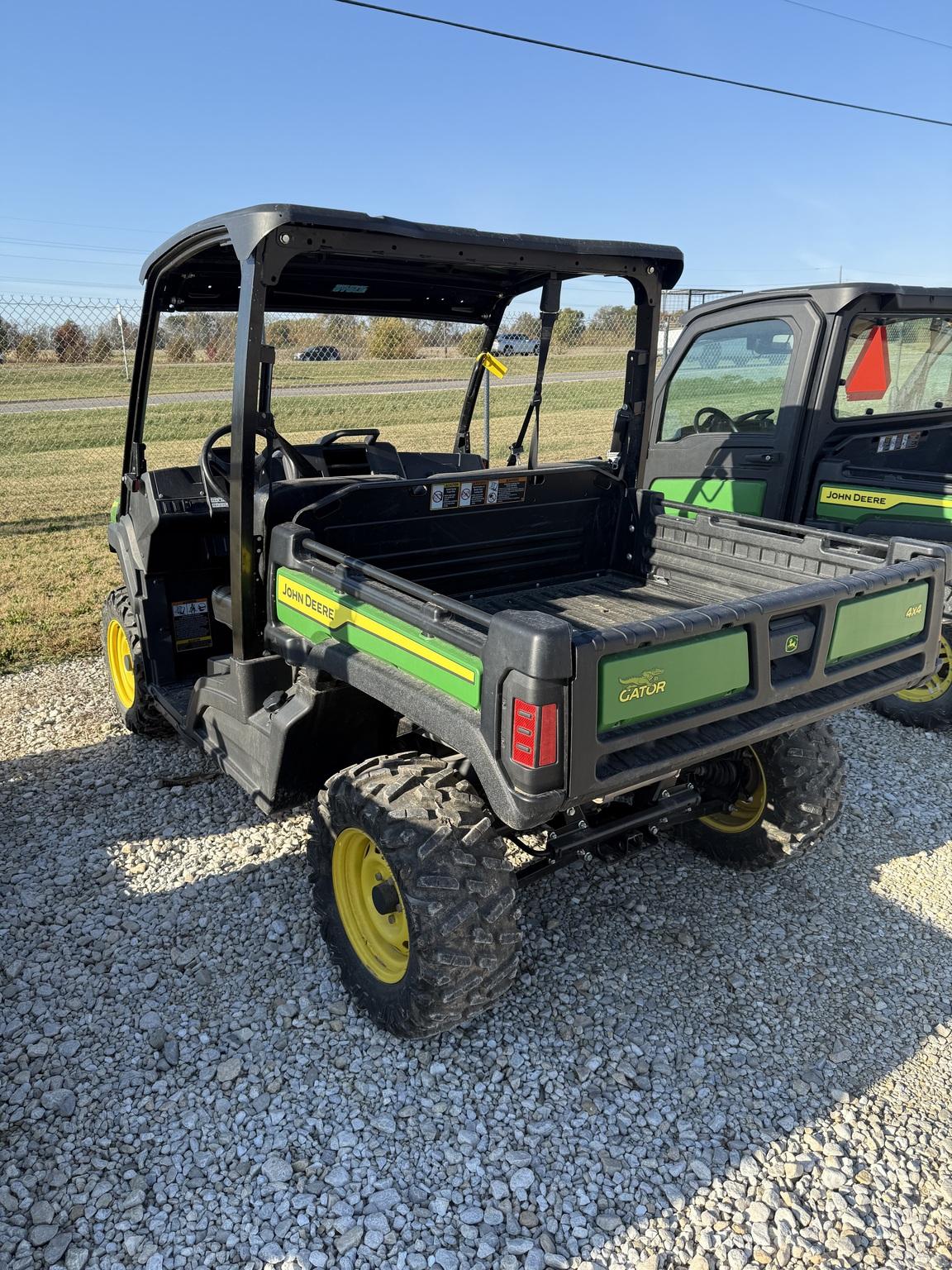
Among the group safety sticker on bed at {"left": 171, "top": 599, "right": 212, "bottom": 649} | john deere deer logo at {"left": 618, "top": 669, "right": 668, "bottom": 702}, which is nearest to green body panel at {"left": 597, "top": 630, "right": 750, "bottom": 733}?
john deere deer logo at {"left": 618, "top": 669, "right": 668, "bottom": 702}

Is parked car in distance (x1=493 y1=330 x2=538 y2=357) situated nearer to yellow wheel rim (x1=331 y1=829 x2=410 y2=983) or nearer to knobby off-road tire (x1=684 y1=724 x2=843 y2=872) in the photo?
knobby off-road tire (x1=684 y1=724 x2=843 y2=872)

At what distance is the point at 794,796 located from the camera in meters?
3.22

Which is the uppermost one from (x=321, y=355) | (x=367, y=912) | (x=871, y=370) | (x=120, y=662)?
(x=321, y=355)

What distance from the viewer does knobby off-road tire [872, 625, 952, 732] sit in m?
4.78

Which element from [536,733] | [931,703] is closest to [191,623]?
[536,733]

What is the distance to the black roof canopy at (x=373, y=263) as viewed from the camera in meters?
2.63

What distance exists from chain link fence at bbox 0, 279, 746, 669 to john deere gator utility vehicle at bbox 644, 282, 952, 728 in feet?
5.82

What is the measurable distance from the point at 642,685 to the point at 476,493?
154 centimetres

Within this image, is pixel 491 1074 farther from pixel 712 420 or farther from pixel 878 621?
pixel 712 420

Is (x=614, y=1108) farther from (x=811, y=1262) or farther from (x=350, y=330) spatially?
(x=350, y=330)

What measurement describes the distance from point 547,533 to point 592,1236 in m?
2.49

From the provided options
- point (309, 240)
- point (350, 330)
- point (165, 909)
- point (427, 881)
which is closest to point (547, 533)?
point (309, 240)

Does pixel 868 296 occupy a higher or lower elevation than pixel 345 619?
higher

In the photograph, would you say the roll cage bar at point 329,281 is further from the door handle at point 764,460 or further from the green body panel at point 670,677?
the door handle at point 764,460
